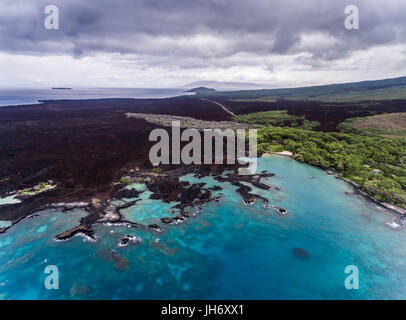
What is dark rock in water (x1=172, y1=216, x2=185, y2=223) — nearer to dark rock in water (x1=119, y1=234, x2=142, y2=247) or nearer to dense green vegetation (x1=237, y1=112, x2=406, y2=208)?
dark rock in water (x1=119, y1=234, x2=142, y2=247)

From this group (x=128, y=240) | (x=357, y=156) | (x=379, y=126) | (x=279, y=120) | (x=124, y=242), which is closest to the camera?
(x=124, y=242)

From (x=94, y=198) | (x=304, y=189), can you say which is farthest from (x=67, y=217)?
(x=304, y=189)

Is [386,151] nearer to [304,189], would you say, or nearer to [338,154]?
[338,154]

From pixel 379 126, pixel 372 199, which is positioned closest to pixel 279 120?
pixel 379 126

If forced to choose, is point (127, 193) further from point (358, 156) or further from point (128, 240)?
point (358, 156)

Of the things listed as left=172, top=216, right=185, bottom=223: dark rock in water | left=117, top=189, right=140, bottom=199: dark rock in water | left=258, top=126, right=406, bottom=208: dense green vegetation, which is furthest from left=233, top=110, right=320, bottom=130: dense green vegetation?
left=172, top=216, right=185, bottom=223: dark rock in water

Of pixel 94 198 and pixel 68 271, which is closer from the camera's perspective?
pixel 68 271
